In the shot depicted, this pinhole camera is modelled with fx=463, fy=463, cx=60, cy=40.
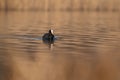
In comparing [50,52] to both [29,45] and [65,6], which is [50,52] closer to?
[29,45]

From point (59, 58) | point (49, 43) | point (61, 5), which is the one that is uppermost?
point (61, 5)

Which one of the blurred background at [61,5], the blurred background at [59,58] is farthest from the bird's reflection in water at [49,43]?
the blurred background at [61,5]

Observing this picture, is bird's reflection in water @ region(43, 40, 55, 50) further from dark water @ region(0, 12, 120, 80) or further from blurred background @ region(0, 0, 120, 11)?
blurred background @ region(0, 0, 120, 11)

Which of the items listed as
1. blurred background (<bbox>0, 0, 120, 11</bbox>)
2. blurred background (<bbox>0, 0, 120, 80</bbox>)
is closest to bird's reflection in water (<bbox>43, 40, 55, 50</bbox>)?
blurred background (<bbox>0, 0, 120, 80</bbox>)

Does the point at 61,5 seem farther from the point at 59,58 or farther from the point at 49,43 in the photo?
the point at 59,58

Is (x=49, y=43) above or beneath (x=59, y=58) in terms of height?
above

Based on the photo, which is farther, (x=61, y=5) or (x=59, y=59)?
(x=61, y=5)

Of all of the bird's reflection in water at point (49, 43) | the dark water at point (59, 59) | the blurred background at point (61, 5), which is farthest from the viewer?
the blurred background at point (61, 5)

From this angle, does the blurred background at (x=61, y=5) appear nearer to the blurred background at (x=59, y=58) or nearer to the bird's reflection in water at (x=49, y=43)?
the blurred background at (x=59, y=58)

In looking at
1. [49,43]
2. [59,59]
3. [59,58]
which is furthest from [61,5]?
[59,59]

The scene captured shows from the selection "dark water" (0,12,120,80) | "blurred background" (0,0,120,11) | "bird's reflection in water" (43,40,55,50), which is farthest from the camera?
"blurred background" (0,0,120,11)

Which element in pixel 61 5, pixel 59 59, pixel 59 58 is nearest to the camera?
pixel 59 59

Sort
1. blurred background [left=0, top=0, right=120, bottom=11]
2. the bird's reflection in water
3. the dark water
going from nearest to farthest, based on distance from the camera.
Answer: the dark water → the bird's reflection in water → blurred background [left=0, top=0, right=120, bottom=11]

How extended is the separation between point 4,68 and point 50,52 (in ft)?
19.8
